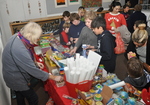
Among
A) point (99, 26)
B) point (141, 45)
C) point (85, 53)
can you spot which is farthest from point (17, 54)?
point (141, 45)

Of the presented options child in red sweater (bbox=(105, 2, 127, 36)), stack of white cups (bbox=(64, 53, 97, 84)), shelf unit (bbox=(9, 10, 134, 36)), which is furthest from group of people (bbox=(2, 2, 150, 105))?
shelf unit (bbox=(9, 10, 134, 36))

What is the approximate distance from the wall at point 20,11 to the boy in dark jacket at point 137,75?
392 cm

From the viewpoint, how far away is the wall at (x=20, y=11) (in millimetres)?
4453

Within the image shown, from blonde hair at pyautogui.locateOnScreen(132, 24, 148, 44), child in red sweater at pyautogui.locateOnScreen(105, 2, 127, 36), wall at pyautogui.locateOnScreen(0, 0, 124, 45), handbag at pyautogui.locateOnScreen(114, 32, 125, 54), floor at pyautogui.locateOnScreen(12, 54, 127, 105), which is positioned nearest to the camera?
blonde hair at pyautogui.locateOnScreen(132, 24, 148, 44)

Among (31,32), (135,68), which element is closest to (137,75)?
(135,68)

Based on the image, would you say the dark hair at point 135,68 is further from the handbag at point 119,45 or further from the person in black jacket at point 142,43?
the handbag at point 119,45

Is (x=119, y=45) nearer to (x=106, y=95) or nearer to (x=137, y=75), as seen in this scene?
(x=137, y=75)

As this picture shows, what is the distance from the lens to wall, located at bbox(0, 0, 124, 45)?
4.45 metres

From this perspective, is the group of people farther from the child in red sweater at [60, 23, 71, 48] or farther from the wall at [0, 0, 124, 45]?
the wall at [0, 0, 124, 45]

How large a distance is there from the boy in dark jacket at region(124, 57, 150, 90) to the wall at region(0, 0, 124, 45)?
12.9ft

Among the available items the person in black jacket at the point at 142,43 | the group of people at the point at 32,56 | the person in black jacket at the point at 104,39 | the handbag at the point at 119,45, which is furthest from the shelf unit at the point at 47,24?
the person in black jacket at the point at 142,43

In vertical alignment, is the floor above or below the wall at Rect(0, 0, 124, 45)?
below

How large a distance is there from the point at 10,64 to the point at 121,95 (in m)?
1.31

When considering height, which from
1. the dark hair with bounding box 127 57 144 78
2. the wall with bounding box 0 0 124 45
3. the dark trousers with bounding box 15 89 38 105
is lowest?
the dark trousers with bounding box 15 89 38 105
